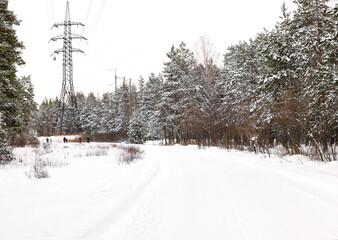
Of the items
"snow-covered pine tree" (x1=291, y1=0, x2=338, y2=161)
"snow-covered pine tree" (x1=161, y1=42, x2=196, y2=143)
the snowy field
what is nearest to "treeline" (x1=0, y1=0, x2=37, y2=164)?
the snowy field

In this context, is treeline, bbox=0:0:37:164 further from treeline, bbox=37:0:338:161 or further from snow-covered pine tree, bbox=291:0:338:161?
snow-covered pine tree, bbox=291:0:338:161

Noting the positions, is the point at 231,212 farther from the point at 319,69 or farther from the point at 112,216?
the point at 319,69

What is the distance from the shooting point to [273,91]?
13734 millimetres

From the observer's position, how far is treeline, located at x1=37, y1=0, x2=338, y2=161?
8.77 metres

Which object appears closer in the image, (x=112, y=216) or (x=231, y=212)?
(x=112, y=216)

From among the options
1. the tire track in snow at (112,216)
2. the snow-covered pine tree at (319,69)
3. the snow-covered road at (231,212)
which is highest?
the snow-covered pine tree at (319,69)

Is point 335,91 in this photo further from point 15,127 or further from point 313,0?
point 15,127

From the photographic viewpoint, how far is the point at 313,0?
11.8m

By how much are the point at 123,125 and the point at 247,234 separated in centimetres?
4561

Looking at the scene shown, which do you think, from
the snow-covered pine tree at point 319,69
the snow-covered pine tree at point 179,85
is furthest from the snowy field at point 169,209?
the snow-covered pine tree at point 179,85

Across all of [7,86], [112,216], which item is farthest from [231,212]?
[7,86]

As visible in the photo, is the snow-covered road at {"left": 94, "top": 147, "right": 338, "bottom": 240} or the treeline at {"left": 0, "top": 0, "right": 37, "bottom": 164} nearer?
the snow-covered road at {"left": 94, "top": 147, "right": 338, "bottom": 240}

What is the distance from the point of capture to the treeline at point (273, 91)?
877 centimetres

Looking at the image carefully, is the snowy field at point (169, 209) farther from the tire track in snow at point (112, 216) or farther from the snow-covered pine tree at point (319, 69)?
the snow-covered pine tree at point (319, 69)
